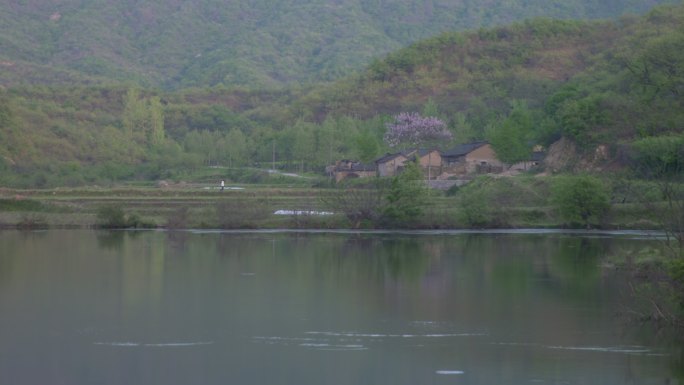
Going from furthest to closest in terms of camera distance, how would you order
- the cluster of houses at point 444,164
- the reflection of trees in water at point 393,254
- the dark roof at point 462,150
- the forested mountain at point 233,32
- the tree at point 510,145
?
1. the forested mountain at point 233,32
2. the dark roof at point 462,150
3. the cluster of houses at point 444,164
4. the tree at point 510,145
5. the reflection of trees in water at point 393,254

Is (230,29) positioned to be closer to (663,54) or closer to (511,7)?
(511,7)

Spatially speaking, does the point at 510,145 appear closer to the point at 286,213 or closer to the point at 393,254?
the point at 286,213

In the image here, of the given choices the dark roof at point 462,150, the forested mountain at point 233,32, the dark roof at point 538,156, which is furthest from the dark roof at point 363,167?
the forested mountain at point 233,32

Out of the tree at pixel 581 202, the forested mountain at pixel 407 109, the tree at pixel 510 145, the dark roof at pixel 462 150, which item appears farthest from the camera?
the dark roof at pixel 462 150

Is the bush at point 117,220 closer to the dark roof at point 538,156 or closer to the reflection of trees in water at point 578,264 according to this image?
the reflection of trees in water at point 578,264

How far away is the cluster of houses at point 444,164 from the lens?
5856 centimetres

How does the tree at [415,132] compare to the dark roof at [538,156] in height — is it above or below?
above

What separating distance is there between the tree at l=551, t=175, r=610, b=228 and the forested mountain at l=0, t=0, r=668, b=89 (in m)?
90.8

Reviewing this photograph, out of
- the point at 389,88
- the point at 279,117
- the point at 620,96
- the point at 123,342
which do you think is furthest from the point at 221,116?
the point at 123,342

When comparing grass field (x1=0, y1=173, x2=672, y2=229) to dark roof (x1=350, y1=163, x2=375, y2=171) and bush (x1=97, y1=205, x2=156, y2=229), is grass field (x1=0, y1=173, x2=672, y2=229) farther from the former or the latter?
dark roof (x1=350, y1=163, x2=375, y2=171)

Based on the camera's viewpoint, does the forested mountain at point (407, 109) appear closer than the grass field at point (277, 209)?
No

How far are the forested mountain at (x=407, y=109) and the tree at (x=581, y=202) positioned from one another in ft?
14.5

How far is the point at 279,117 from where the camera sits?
9369 centimetres

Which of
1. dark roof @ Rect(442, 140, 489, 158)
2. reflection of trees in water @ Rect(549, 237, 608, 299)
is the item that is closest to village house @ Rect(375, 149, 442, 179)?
dark roof @ Rect(442, 140, 489, 158)
